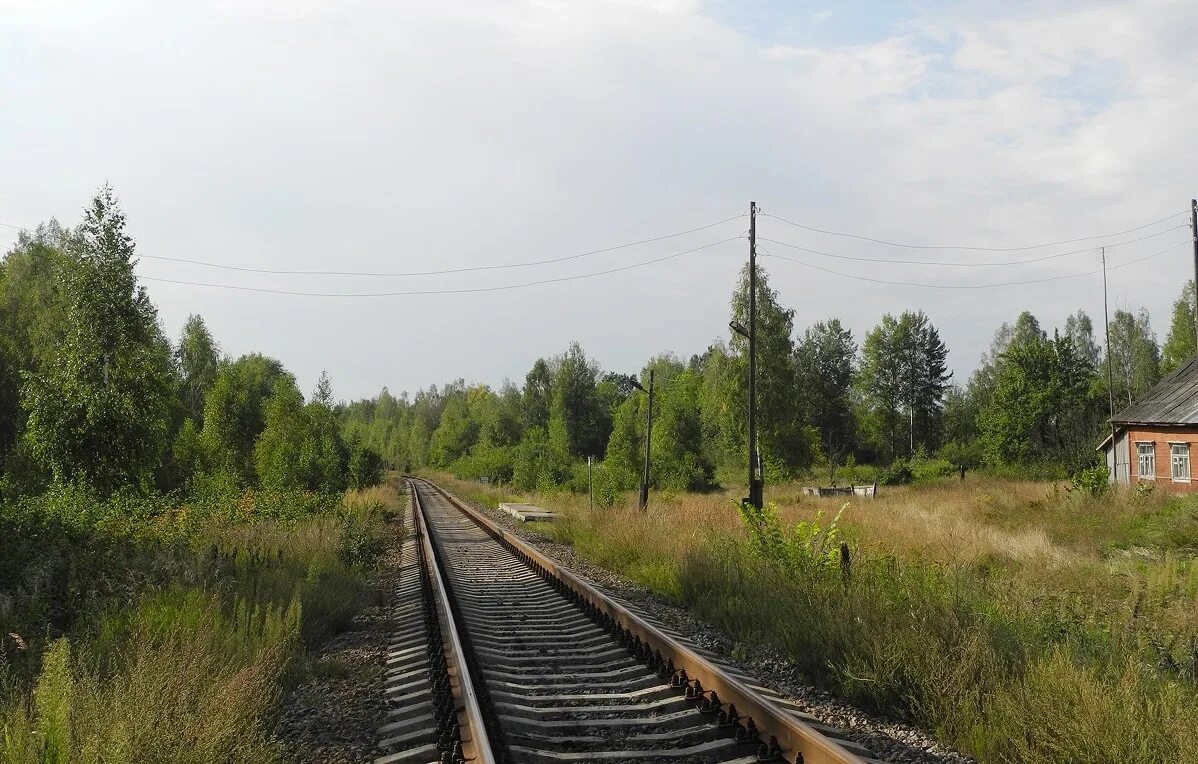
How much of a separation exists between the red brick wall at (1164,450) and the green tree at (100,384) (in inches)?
1187

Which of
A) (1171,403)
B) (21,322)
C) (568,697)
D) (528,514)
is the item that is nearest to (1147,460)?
(1171,403)

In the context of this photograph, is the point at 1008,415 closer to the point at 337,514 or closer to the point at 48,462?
the point at 337,514

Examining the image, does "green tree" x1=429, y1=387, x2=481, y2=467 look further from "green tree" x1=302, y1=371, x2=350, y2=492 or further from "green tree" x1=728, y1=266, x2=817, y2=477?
"green tree" x1=302, y1=371, x2=350, y2=492

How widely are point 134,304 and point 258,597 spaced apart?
1528 centimetres

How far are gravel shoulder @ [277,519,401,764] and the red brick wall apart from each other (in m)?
29.0

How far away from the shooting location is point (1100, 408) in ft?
Answer: 202

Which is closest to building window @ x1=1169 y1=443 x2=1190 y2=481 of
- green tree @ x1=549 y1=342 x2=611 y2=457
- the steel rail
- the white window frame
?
the white window frame

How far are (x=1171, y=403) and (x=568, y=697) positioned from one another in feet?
111

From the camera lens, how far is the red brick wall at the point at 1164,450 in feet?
101

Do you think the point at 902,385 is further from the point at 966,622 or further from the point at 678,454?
the point at 966,622

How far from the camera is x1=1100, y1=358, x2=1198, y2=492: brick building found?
102ft

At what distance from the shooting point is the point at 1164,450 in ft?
106

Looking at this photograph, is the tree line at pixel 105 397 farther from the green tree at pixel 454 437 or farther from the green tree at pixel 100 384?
the green tree at pixel 454 437

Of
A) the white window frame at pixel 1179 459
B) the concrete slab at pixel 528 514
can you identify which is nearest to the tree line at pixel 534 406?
the concrete slab at pixel 528 514
